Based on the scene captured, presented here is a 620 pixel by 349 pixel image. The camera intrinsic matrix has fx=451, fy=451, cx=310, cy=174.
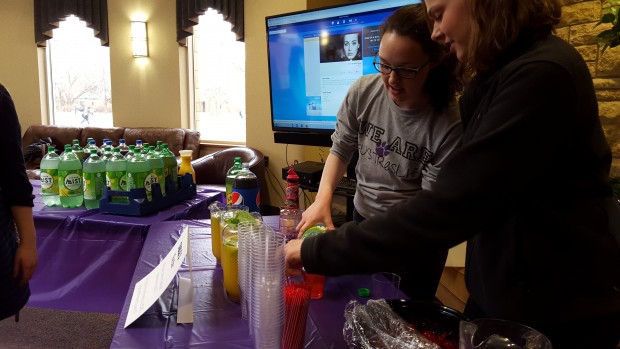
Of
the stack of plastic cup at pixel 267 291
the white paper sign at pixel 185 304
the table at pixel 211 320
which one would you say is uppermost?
the stack of plastic cup at pixel 267 291

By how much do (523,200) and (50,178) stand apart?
2.09 meters

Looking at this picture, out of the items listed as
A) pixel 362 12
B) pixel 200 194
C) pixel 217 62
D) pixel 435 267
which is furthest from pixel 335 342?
pixel 217 62

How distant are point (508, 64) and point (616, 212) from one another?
359 mm

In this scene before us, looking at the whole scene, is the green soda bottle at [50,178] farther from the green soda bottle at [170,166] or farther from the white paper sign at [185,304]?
the white paper sign at [185,304]

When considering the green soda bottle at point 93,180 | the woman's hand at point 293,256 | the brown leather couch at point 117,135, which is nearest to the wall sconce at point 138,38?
the brown leather couch at point 117,135

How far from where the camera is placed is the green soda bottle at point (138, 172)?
75.6 inches

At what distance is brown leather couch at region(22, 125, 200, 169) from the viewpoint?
5.00 metres

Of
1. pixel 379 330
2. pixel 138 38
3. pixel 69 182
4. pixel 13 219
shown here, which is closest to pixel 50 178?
pixel 69 182

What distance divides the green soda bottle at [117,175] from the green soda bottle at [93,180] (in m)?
0.07

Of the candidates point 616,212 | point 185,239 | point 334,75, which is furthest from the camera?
point 334,75

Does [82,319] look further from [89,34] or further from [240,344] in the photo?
[89,34]

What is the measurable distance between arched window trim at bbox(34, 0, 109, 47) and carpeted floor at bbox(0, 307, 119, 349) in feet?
12.5

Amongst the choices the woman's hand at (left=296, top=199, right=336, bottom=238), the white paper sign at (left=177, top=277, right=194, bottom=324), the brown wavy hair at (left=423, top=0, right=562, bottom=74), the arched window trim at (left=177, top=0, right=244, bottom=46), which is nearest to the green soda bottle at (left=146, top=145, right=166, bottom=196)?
the woman's hand at (left=296, top=199, right=336, bottom=238)

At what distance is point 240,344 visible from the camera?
0.85 meters
